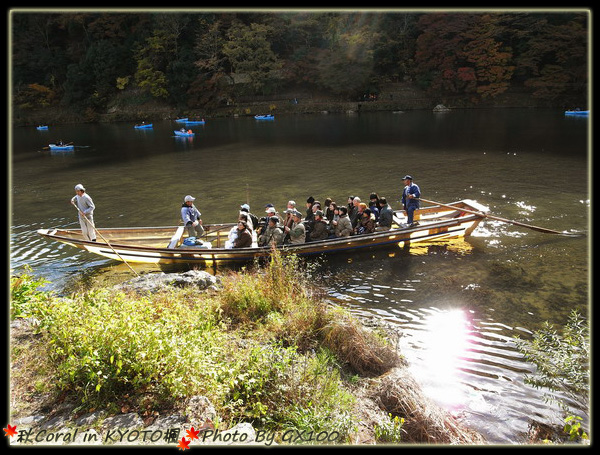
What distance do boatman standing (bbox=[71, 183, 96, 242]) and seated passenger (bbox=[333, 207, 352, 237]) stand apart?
701 cm

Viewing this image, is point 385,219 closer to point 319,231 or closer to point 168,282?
point 319,231

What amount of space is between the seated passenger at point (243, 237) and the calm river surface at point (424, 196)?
2210 millimetres

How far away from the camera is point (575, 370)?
6.44 m

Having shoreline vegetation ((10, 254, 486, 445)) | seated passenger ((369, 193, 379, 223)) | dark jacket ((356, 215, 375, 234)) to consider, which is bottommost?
shoreline vegetation ((10, 254, 486, 445))

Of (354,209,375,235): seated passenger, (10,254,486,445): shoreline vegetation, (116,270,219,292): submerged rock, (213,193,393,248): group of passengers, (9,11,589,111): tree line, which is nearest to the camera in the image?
(10,254,486,445): shoreline vegetation

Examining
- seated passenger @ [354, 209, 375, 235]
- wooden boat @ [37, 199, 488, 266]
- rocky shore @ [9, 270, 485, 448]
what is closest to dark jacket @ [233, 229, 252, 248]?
wooden boat @ [37, 199, 488, 266]

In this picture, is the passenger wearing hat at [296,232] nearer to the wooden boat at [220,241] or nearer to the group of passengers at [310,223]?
the group of passengers at [310,223]

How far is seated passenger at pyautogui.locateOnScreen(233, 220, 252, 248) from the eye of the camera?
11141mm

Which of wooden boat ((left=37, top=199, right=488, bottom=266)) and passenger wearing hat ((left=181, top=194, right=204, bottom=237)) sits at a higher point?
passenger wearing hat ((left=181, top=194, right=204, bottom=237))

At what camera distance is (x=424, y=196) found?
1825 cm

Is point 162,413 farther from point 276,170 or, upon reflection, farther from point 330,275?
point 276,170

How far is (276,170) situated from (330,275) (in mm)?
14590

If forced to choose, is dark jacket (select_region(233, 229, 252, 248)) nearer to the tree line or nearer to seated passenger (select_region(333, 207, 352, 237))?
seated passenger (select_region(333, 207, 352, 237))

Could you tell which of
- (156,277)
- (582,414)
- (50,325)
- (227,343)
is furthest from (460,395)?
(156,277)
